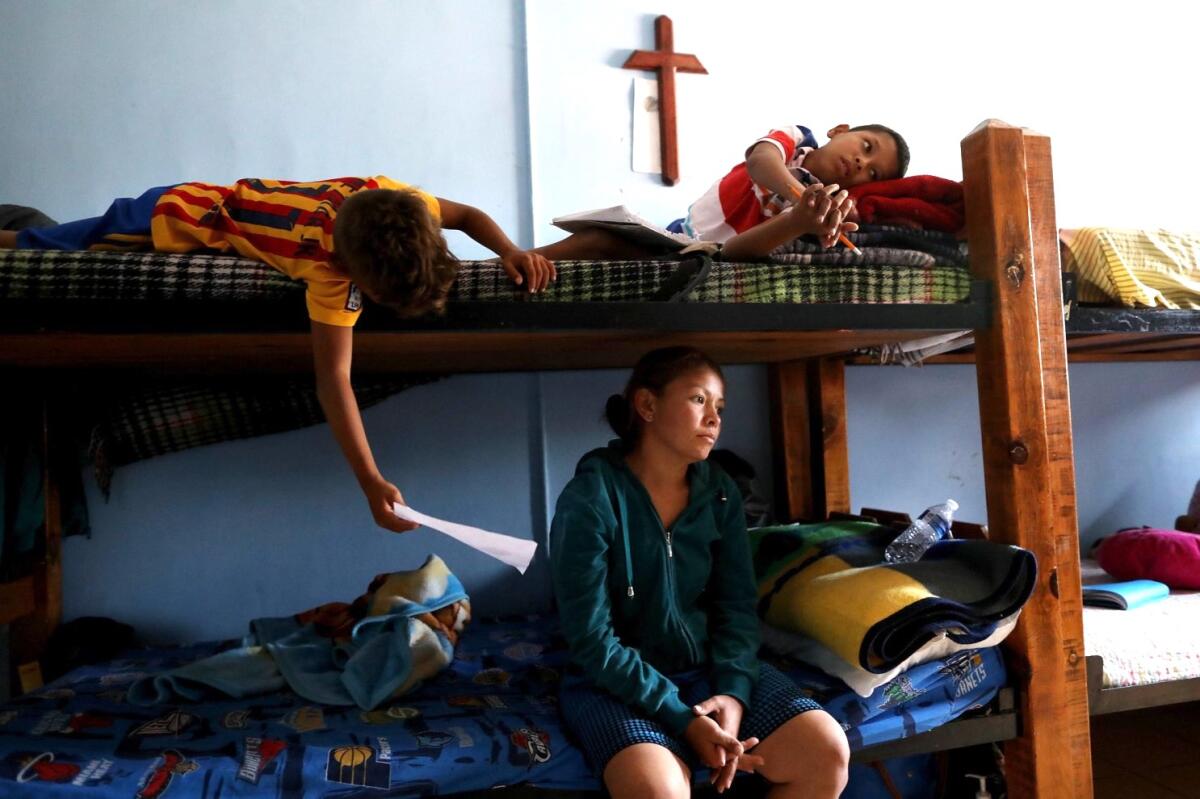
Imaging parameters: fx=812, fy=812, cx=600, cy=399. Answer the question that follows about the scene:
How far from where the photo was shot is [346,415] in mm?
1059

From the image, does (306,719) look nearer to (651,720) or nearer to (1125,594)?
(651,720)

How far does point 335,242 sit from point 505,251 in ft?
0.75

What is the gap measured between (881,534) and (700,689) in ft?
1.54

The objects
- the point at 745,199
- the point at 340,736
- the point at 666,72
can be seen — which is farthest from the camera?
the point at 666,72

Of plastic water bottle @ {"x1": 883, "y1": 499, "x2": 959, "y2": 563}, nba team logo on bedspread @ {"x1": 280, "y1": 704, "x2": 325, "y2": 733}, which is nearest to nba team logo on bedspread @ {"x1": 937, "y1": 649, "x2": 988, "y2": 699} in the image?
plastic water bottle @ {"x1": 883, "y1": 499, "x2": 959, "y2": 563}

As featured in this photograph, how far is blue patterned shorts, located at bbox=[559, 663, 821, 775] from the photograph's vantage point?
39.5 inches

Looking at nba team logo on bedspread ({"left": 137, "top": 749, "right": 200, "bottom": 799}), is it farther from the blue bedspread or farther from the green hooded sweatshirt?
the green hooded sweatshirt

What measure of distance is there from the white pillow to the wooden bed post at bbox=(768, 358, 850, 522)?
666 millimetres

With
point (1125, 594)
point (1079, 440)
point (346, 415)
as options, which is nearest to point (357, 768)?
point (346, 415)

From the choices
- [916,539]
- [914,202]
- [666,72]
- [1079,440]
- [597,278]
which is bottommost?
[916,539]

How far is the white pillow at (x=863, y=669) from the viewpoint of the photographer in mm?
1105

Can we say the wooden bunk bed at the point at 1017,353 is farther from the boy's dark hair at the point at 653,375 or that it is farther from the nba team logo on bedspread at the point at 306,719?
the nba team logo on bedspread at the point at 306,719

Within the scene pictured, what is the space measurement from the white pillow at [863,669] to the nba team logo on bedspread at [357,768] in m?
0.61

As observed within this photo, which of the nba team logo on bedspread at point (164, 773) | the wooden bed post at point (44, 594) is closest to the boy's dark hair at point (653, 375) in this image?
the nba team logo on bedspread at point (164, 773)
